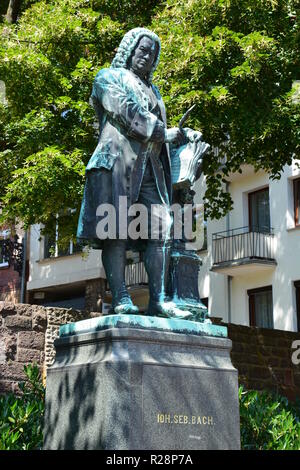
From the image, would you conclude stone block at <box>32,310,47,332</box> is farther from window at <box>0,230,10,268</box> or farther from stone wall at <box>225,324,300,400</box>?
window at <box>0,230,10,268</box>

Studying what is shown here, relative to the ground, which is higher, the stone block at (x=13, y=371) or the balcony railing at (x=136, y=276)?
the balcony railing at (x=136, y=276)

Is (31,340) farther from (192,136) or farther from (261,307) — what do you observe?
(261,307)

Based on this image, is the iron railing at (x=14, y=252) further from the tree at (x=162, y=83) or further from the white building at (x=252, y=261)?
the tree at (x=162, y=83)

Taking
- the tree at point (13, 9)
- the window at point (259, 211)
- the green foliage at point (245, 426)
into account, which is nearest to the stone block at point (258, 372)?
the green foliage at point (245, 426)

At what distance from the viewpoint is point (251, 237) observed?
23.2 metres

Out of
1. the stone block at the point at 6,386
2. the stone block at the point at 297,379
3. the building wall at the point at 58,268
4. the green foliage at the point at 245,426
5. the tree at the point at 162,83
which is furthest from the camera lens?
the building wall at the point at 58,268

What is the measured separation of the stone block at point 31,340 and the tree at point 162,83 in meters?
1.94

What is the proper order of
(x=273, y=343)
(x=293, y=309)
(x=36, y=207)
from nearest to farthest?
(x=36, y=207) < (x=273, y=343) < (x=293, y=309)

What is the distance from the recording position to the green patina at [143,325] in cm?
569

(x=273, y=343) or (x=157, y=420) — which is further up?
(x=273, y=343)

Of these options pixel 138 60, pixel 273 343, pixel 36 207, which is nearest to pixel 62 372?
pixel 138 60
